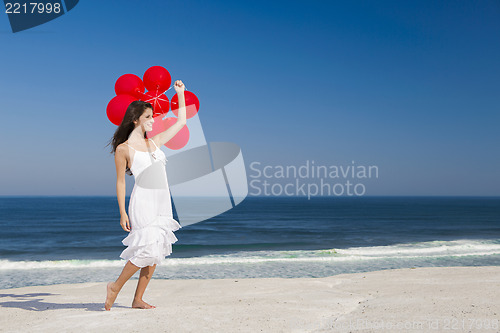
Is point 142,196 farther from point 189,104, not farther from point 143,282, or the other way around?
point 189,104

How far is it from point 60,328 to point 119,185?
1509 mm

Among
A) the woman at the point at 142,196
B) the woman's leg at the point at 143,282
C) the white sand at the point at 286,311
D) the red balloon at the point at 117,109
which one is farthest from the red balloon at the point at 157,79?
the white sand at the point at 286,311

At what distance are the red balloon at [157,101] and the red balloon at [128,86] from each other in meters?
0.13

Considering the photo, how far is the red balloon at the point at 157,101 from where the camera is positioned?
5488 millimetres

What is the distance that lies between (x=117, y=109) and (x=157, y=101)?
1.77 ft

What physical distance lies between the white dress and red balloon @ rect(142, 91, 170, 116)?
3.75ft

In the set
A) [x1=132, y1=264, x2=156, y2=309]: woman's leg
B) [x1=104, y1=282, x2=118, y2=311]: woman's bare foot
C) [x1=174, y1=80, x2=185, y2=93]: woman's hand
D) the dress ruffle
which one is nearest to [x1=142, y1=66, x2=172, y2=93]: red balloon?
[x1=174, y1=80, x2=185, y2=93]: woman's hand

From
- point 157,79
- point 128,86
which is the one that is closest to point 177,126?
point 157,79

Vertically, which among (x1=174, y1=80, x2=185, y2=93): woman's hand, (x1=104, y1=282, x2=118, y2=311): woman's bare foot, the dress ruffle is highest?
(x1=174, y1=80, x2=185, y2=93): woman's hand

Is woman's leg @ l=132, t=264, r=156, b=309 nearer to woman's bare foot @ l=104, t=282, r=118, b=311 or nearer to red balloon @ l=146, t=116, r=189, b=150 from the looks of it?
woman's bare foot @ l=104, t=282, r=118, b=311

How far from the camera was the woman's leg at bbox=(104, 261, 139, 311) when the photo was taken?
176 inches

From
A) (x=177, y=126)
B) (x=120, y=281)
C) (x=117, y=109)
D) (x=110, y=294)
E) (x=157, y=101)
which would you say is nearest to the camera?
(x=120, y=281)

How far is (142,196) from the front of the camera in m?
4.41

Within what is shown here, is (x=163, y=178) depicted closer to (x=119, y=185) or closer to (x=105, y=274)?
(x=119, y=185)
